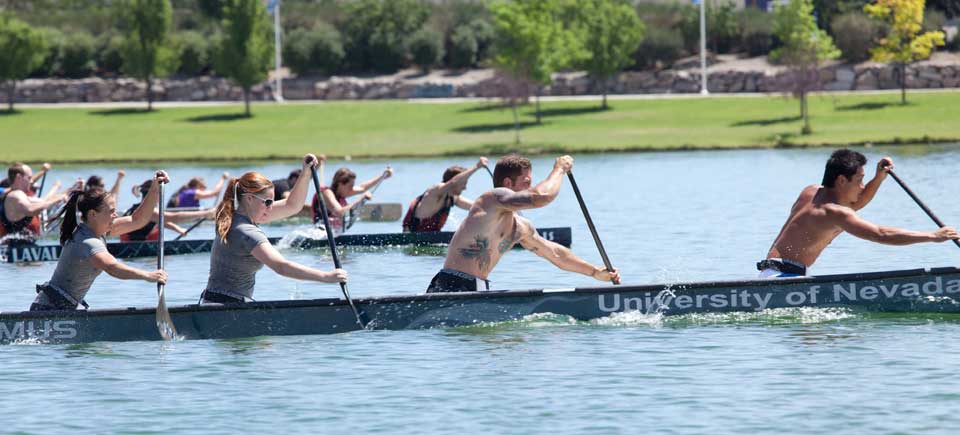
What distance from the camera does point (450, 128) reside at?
60.7 m

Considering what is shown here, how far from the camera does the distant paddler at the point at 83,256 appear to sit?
13574 mm

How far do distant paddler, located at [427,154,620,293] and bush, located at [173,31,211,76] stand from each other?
6041 cm

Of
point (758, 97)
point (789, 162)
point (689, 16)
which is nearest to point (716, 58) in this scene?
point (689, 16)

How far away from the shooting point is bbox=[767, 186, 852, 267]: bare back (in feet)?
47.0

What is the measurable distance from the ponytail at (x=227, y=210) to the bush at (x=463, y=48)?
6013 cm

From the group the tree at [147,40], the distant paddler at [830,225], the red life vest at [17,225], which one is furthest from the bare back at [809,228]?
the tree at [147,40]

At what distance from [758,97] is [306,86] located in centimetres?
2163

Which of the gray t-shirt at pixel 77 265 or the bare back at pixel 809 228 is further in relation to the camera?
the bare back at pixel 809 228

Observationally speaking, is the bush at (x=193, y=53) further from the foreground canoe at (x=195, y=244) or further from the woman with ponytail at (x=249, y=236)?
the woman with ponytail at (x=249, y=236)

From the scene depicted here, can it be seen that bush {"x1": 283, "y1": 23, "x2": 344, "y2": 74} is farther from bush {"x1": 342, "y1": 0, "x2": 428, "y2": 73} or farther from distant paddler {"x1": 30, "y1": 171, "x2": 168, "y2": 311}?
distant paddler {"x1": 30, "y1": 171, "x2": 168, "y2": 311}

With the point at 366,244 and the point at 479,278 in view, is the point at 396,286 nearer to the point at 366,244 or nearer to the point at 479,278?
the point at 366,244

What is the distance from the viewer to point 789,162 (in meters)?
44.7

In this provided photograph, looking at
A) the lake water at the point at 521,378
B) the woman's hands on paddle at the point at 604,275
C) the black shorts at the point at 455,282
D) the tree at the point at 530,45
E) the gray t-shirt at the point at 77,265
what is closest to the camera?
the lake water at the point at 521,378

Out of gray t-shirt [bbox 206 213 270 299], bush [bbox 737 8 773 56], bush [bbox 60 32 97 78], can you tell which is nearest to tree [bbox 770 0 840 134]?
bush [bbox 737 8 773 56]
